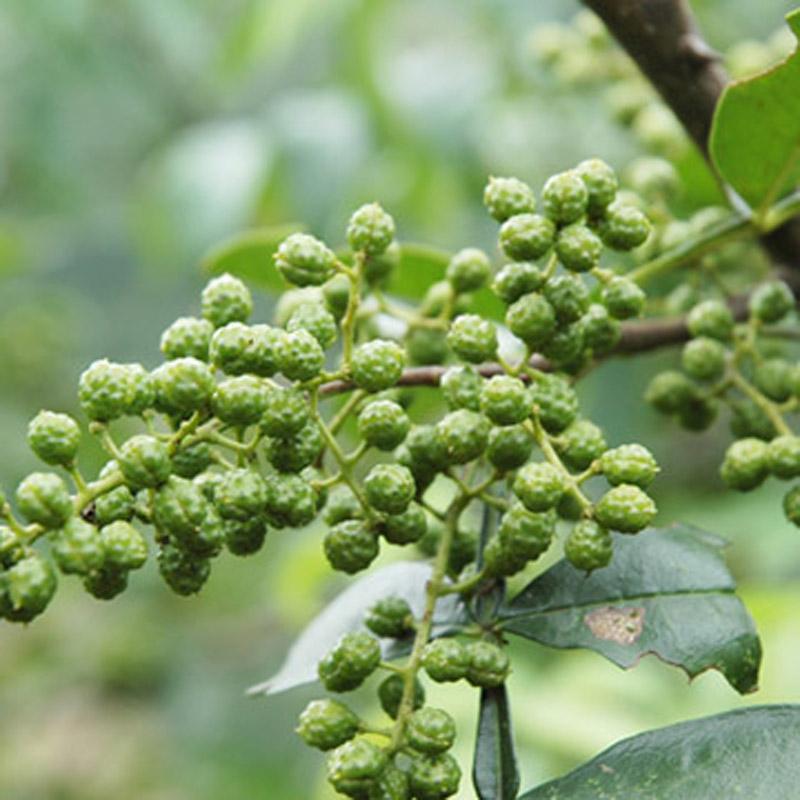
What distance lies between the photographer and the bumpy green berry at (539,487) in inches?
63.5

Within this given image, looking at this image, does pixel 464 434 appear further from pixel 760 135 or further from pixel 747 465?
pixel 760 135

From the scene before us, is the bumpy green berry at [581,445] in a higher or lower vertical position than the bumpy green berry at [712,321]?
higher

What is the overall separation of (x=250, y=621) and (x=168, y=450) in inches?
235

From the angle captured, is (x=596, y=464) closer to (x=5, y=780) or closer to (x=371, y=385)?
(x=371, y=385)

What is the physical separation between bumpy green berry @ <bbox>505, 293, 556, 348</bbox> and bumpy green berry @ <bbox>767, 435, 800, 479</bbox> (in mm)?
405

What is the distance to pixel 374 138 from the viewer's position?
484cm

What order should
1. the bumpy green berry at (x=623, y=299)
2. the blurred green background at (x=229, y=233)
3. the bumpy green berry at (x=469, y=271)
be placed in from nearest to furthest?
the bumpy green berry at (x=623, y=299) → the bumpy green berry at (x=469, y=271) → the blurred green background at (x=229, y=233)

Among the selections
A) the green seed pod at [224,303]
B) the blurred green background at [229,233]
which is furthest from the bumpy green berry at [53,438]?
the blurred green background at [229,233]

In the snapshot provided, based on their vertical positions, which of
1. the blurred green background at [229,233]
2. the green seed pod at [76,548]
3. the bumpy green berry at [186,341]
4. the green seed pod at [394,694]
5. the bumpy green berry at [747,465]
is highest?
the green seed pod at [76,548]

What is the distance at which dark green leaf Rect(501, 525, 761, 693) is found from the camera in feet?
5.49

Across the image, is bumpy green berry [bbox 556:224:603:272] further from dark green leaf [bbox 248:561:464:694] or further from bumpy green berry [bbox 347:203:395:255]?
dark green leaf [bbox 248:561:464:694]

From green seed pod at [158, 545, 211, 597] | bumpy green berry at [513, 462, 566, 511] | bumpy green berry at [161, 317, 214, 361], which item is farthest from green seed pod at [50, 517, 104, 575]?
bumpy green berry at [513, 462, 566, 511]

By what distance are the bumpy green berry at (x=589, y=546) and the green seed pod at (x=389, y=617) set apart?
10.4 inches

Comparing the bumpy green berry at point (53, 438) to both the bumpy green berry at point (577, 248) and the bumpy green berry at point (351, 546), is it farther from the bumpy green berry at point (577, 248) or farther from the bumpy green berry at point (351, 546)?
the bumpy green berry at point (577, 248)
